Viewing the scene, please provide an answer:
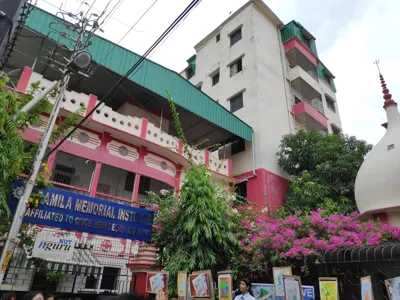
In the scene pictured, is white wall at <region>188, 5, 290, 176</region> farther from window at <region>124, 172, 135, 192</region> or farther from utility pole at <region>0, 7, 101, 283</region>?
utility pole at <region>0, 7, 101, 283</region>

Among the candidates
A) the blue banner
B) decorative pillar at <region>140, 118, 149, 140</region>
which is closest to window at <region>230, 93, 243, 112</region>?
decorative pillar at <region>140, 118, 149, 140</region>

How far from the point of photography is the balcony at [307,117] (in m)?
19.2

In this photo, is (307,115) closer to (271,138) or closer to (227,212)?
(271,138)

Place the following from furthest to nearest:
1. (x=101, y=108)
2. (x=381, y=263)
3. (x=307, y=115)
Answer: (x=307, y=115), (x=101, y=108), (x=381, y=263)

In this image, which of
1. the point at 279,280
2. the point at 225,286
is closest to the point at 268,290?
the point at 279,280

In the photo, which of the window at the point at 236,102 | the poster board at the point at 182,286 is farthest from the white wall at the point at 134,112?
the poster board at the point at 182,286

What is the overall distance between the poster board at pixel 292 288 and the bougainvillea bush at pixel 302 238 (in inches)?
78.9

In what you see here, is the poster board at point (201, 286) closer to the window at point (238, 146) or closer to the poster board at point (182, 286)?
the poster board at point (182, 286)

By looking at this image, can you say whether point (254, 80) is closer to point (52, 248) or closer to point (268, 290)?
point (268, 290)

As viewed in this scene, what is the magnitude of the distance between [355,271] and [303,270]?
1.15 meters

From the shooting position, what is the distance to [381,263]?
5.52 meters

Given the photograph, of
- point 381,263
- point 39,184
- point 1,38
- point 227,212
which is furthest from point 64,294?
point 381,263

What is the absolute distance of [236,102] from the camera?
18594 millimetres

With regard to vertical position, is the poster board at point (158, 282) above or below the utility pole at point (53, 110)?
below
